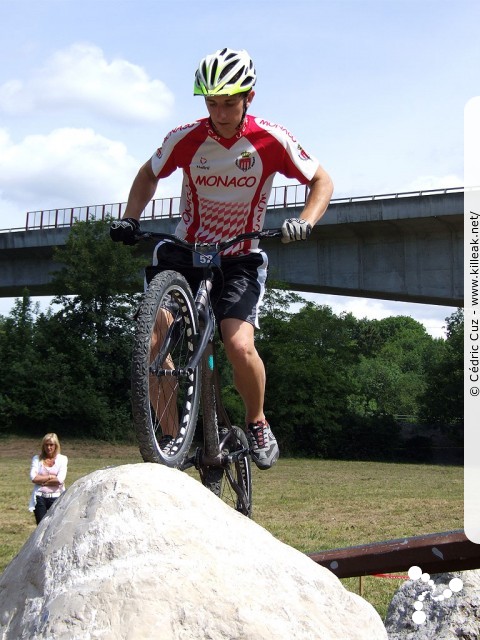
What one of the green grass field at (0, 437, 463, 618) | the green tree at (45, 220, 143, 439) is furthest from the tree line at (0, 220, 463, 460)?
the green grass field at (0, 437, 463, 618)

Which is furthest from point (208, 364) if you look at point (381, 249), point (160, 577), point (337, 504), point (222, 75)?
point (381, 249)

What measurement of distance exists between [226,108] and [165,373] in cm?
153

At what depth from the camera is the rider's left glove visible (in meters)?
5.05

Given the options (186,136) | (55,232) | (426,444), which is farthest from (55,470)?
(426,444)

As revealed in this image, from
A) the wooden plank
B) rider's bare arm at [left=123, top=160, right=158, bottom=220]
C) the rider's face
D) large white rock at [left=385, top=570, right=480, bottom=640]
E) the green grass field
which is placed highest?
the rider's face

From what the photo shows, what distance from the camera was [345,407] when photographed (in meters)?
39.0

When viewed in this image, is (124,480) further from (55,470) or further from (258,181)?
(55,470)

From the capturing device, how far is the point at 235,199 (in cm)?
546

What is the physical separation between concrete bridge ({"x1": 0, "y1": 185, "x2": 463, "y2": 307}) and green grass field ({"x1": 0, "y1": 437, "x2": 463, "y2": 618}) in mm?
5748

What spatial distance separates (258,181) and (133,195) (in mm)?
804

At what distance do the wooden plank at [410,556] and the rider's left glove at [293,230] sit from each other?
1.72 meters

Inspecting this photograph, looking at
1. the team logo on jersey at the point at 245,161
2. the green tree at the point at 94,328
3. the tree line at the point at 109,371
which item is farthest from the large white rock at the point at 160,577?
the green tree at the point at 94,328

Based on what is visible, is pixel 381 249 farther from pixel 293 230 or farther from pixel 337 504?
pixel 293 230

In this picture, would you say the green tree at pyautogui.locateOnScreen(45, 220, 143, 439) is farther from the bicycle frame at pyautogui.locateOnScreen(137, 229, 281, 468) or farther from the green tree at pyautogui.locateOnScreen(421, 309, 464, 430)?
the bicycle frame at pyautogui.locateOnScreen(137, 229, 281, 468)
